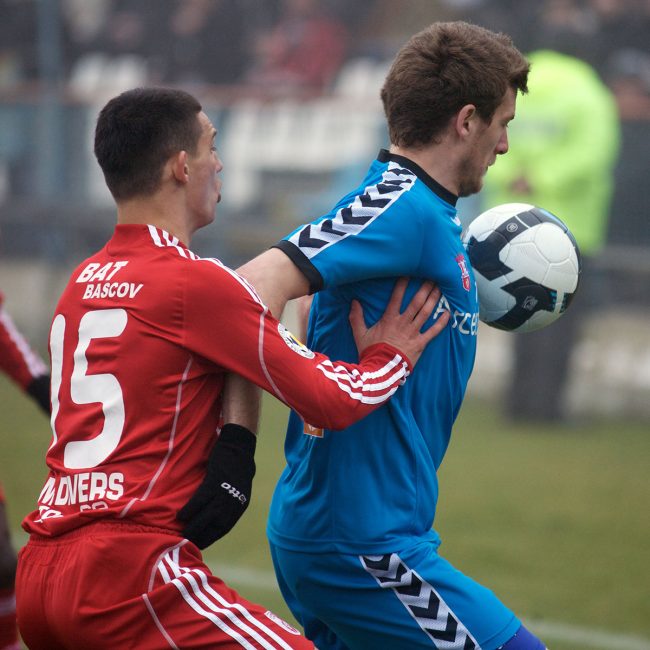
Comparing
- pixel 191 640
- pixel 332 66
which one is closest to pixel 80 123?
pixel 332 66

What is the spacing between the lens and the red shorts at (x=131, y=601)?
2.31 metres

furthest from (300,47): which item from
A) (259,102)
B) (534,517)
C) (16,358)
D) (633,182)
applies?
(16,358)

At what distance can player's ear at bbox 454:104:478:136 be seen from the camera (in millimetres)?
2697

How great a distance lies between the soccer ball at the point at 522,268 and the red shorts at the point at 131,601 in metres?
1.11

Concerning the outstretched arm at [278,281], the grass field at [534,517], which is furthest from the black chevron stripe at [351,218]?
the grass field at [534,517]

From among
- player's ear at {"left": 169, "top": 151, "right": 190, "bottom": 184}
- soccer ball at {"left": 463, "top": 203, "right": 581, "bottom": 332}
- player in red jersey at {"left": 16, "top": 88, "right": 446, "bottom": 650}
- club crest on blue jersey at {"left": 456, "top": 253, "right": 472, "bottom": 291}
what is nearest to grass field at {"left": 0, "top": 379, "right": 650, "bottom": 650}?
soccer ball at {"left": 463, "top": 203, "right": 581, "bottom": 332}

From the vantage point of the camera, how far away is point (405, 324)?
2.67m

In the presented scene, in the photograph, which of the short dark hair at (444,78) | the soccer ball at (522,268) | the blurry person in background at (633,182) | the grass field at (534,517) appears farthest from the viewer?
the blurry person in background at (633,182)

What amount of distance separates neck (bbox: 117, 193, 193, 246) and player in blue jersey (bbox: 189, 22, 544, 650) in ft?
0.65

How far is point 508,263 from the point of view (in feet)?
9.96

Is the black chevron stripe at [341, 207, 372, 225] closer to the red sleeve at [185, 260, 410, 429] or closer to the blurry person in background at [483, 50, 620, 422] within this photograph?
the red sleeve at [185, 260, 410, 429]

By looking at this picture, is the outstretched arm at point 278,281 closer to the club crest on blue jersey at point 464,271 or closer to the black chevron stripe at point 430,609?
the club crest on blue jersey at point 464,271

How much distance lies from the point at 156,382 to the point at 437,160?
885 mm

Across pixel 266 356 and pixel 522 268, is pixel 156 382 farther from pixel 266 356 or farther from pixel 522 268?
pixel 522 268
